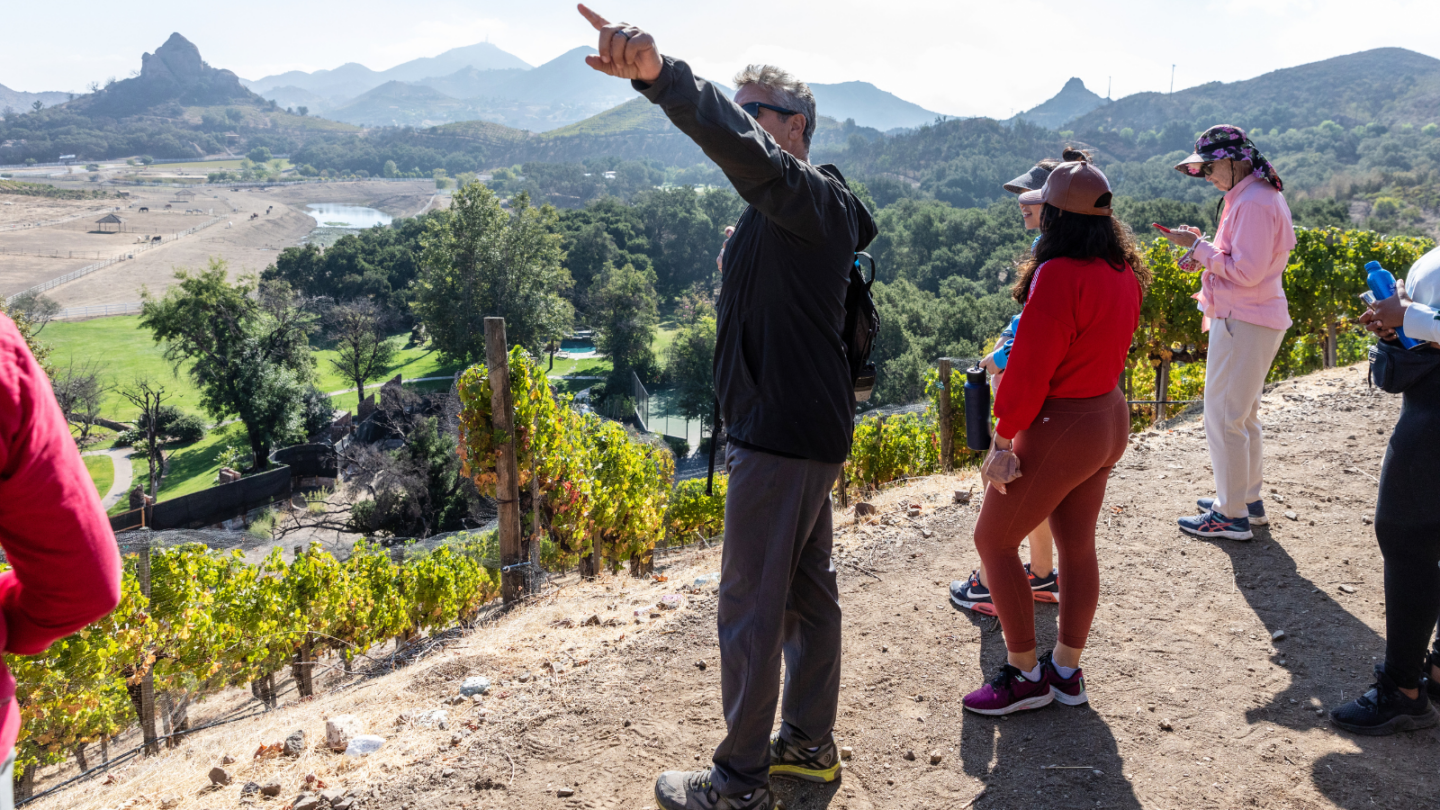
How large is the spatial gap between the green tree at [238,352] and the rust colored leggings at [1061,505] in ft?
113

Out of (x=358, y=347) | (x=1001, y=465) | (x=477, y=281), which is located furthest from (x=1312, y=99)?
(x=1001, y=465)

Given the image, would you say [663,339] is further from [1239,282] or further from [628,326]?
[1239,282]

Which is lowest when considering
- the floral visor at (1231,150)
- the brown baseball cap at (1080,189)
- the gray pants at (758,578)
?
the gray pants at (758,578)

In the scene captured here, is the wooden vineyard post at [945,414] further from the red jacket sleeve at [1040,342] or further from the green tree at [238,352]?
the green tree at [238,352]

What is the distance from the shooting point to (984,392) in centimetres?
311

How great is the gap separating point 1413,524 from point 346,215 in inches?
6093

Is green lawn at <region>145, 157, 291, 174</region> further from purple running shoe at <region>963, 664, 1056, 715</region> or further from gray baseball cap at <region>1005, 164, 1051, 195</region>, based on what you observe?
purple running shoe at <region>963, 664, 1056, 715</region>

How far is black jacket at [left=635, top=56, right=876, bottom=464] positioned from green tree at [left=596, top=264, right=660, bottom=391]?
43944mm

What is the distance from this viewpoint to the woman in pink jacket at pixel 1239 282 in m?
3.78

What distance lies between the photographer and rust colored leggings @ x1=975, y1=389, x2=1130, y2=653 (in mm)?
2561

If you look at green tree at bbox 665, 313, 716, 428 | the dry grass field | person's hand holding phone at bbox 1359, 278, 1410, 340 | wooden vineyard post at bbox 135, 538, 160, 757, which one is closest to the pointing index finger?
person's hand holding phone at bbox 1359, 278, 1410, 340

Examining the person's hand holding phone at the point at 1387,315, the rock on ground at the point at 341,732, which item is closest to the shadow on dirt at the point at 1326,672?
the person's hand holding phone at the point at 1387,315

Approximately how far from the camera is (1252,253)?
3779 millimetres

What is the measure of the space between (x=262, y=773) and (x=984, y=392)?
10.7 ft
